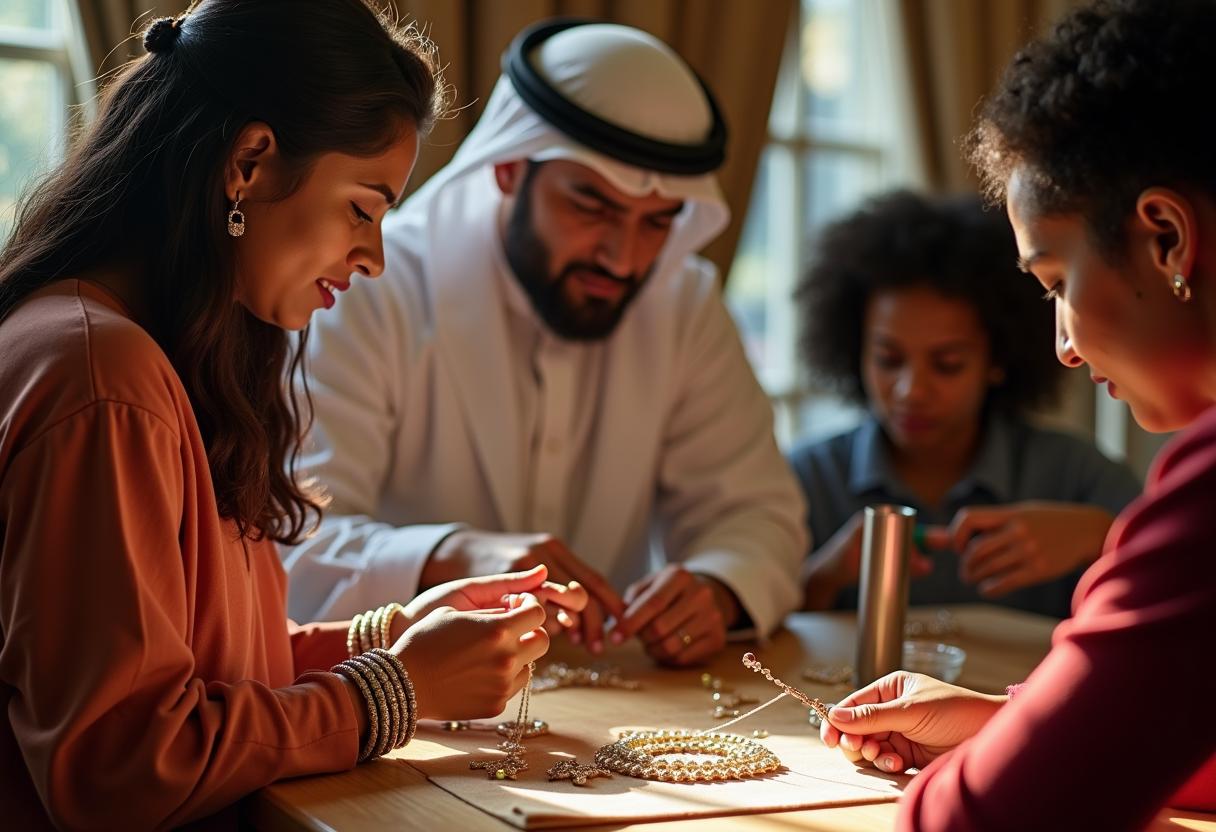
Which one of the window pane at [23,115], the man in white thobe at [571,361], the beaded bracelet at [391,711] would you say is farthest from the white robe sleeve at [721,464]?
the window pane at [23,115]

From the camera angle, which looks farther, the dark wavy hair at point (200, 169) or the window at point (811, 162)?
the window at point (811, 162)

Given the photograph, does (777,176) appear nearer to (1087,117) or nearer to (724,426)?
(724,426)

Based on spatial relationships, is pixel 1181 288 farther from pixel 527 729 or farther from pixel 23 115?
pixel 23 115

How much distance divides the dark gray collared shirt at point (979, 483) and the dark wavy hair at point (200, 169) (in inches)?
83.6

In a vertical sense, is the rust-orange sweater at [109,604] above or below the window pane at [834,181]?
below

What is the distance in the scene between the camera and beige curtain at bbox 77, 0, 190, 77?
8.82 ft

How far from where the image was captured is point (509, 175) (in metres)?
2.77

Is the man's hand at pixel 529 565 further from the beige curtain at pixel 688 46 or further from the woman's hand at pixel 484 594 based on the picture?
the beige curtain at pixel 688 46

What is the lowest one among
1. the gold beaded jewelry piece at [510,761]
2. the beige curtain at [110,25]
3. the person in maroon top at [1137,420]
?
the gold beaded jewelry piece at [510,761]

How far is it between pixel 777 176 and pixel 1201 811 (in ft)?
10.9

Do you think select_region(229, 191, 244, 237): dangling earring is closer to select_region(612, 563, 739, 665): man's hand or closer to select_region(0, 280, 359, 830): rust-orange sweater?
select_region(0, 280, 359, 830): rust-orange sweater

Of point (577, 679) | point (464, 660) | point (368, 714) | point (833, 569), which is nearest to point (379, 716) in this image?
point (368, 714)

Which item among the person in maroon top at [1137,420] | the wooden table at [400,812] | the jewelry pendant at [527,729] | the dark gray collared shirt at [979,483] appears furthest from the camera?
the dark gray collared shirt at [979,483]

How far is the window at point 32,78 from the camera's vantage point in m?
2.96
